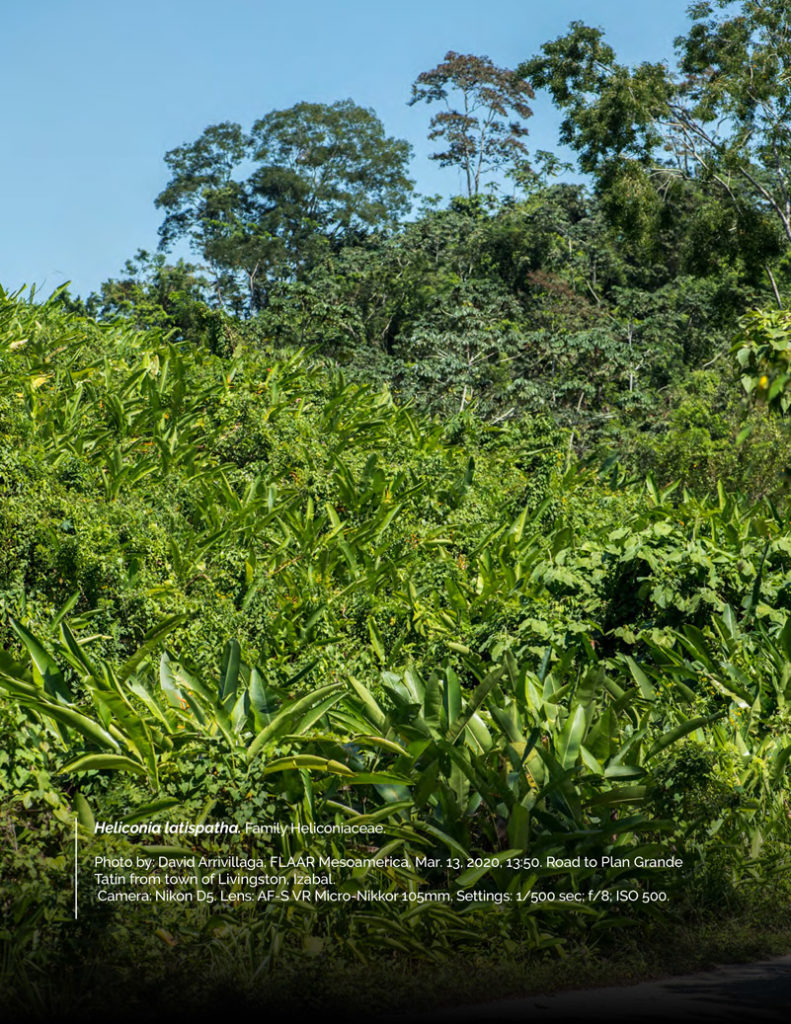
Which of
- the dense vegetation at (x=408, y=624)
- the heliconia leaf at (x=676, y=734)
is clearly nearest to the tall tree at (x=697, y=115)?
the dense vegetation at (x=408, y=624)

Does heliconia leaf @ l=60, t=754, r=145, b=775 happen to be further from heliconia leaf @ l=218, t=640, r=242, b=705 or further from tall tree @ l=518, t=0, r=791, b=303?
tall tree @ l=518, t=0, r=791, b=303

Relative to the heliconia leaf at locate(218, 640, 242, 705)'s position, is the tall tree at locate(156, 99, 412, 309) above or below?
above

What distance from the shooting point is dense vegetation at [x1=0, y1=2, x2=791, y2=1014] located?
4309 millimetres

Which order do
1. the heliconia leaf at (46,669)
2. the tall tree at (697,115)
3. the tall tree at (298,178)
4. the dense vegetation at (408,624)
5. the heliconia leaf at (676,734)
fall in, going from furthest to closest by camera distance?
the tall tree at (298,178)
the tall tree at (697,115)
the heliconia leaf at (46,669)
the heliconia leaf at (676,734)
the dense vegetation at (408,624)

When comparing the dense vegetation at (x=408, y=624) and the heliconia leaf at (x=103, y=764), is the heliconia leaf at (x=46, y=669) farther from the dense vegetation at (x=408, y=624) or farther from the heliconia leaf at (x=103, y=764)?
the heliconia leaf at (x=103, y=764)

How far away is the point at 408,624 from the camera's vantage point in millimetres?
7355

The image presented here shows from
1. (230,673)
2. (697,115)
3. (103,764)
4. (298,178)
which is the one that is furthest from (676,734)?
(298,178)

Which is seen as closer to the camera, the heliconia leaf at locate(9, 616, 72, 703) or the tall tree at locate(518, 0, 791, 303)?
the heliconia leaf at locate(9, 616, 72, 703)

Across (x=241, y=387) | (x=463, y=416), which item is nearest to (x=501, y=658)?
(x=241, y=387)

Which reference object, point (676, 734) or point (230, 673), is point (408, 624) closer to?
point (230, 673)

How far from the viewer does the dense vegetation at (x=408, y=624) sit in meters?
4.31

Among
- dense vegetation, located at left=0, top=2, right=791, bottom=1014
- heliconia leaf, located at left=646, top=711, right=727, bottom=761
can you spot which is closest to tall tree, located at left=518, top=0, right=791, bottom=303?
dense vegetation, located at left=0, top=2, right=791, bottom=1014

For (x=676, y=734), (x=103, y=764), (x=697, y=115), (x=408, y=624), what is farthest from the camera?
(x=697, y=115)

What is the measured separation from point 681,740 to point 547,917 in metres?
1.30
